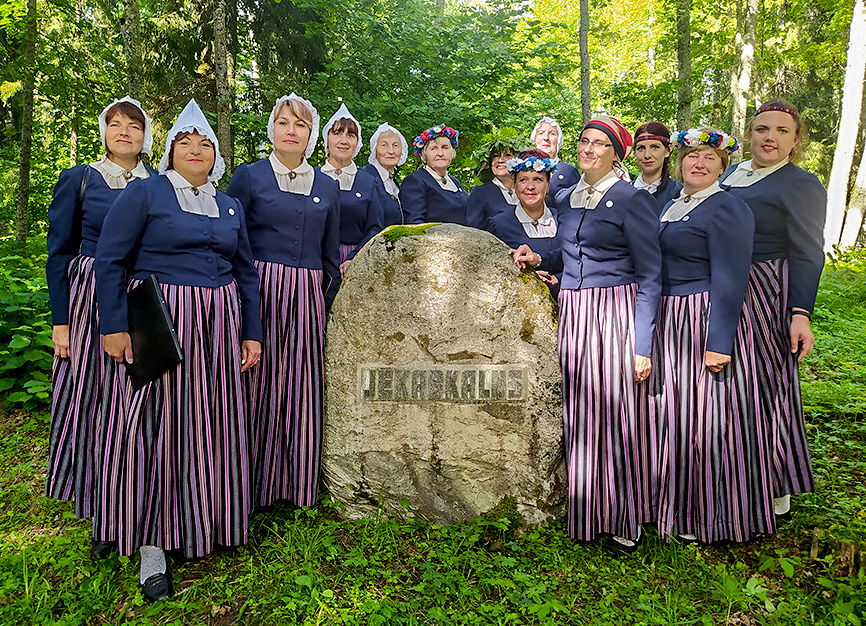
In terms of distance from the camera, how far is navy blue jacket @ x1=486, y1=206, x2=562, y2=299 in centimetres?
349

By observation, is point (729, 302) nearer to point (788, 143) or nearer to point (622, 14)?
point (788, 143)

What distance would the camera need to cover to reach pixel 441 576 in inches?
106

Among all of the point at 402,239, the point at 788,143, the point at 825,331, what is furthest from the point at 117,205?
the point at 825,331

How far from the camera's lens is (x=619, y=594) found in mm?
2635

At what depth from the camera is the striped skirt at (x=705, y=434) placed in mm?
2842

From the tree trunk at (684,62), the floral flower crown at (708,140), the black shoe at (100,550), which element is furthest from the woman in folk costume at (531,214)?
the tree trunk at (684,62)

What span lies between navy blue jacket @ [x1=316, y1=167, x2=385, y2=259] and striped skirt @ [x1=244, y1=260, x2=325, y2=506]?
719 mm

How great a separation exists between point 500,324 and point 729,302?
1.10m

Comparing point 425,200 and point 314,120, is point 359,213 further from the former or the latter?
point 314,120

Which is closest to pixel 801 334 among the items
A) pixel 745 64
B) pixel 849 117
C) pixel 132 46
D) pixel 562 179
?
pixel 562 179

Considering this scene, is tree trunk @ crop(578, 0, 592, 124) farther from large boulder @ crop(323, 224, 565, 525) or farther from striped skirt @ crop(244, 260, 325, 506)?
striped skirt @ crop(244, 260, 325, 506)

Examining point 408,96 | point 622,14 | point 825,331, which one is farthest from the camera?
point 622,14

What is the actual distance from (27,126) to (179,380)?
8220 millimetres

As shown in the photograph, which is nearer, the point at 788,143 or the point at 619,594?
the point at 619,594
